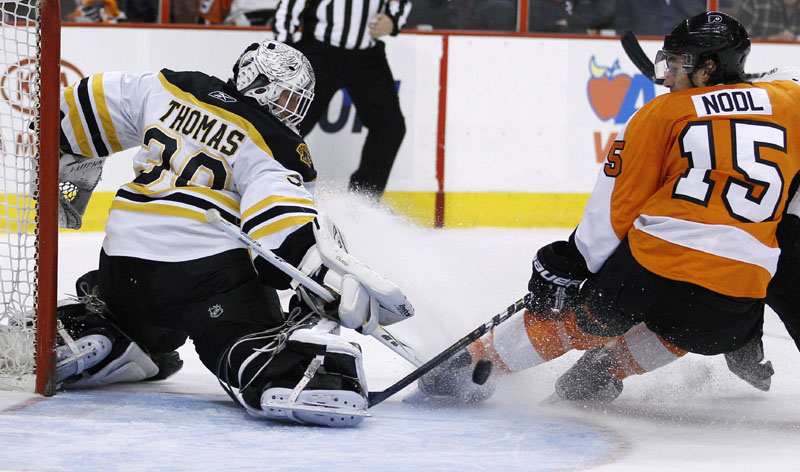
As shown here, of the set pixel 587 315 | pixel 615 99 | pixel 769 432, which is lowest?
pixel 769 432

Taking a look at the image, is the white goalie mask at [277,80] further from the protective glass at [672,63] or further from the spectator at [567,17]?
the spectator at [567,17]

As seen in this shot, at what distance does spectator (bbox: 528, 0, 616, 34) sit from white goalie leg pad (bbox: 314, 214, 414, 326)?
359 cm

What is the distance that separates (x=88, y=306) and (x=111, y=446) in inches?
28.0

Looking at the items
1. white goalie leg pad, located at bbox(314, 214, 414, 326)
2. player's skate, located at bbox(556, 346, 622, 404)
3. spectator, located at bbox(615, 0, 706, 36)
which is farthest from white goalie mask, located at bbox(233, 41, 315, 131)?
spectator, located at bbox(615, 0, 706, 36)

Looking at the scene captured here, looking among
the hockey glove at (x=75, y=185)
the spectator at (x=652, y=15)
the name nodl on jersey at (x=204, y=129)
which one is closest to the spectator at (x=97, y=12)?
the spectator at (x=652, y=15)

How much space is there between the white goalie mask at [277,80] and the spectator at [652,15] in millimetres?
3534

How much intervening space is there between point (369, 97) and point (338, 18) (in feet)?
1.32

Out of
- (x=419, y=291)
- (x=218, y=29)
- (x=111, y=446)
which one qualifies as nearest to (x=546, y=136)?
(x=218, y=29)

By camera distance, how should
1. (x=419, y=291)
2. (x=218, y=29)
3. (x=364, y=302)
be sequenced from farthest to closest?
1. (x=218, y=29)
2. (x=419, y=291)
3. (x=364, y=302)

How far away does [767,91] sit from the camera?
8.11 ft

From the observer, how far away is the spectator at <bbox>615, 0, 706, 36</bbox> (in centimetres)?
589

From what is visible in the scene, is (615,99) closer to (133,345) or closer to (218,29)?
(218,29)

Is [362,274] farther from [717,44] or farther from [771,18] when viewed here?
[771,18]

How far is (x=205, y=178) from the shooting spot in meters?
2.58
